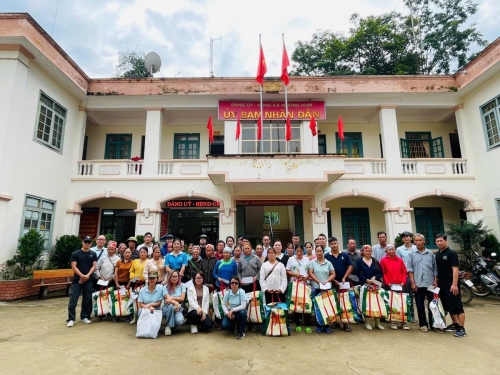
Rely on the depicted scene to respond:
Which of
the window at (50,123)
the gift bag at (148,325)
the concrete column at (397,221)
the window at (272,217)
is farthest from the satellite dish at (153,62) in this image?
the gift bag at (148,325)

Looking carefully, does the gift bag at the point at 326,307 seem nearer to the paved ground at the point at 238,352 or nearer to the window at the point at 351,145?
the paved ground at the point at 238,352

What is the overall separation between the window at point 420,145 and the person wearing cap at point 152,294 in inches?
420

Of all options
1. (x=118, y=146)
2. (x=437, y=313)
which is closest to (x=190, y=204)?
(x=118, y=146)

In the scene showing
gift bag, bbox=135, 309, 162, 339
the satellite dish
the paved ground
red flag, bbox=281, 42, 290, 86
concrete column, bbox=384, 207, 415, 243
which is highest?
the satellite dish

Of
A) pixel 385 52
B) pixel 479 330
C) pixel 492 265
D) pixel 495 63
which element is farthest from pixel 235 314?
pixel 385 52

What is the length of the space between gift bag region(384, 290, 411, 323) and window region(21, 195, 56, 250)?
892cm

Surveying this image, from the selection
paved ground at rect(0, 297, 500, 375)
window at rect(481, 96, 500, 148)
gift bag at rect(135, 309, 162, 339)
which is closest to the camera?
paved ground at rect(0, 297, 500, 375)

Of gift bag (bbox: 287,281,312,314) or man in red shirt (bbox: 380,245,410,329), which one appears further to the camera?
man in red shirt (bbox: 380,245,410,329)

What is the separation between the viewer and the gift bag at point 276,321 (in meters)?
4.52

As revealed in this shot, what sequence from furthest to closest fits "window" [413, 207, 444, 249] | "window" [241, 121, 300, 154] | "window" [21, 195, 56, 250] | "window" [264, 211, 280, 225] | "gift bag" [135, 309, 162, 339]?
"window" [264, 211, 280, 225], "window" [413, 207, 444, 249], "window" [241, 121, 300, 154], "window" [21, 195, 56, 250], "gift bag" [135, 309, 162, 339]

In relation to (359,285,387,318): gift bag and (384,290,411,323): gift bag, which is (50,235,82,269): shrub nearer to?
(359,285,387,318): gift bag

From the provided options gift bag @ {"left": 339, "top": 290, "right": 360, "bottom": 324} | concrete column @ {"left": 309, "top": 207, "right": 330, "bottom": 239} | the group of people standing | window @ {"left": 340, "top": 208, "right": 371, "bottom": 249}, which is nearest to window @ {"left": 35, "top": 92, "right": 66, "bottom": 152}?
the group of people standing

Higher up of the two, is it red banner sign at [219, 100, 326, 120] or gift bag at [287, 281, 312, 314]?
red banner sign at [219, 100, 326, 120]

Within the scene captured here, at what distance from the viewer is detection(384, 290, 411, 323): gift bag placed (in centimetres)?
474
